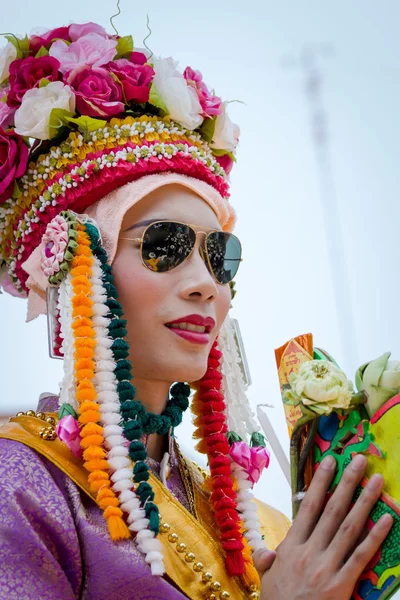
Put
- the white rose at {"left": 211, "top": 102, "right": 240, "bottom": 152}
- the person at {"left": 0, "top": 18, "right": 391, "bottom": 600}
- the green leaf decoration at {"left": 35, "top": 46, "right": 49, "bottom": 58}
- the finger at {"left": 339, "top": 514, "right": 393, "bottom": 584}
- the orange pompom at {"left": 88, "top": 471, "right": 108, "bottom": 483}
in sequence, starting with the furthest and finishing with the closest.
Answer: the white rose at {"left": 211, "top": 102, "right": 240, "bottom": 152}
the green leaf decoration at {"left": 35, "top": 46, "right": 49, "bottom": 58}
the orange pompom at {"left": 88, "top": 471, "right": 108, "bottom": 483}
the person at {"left": 0, "top": 18, "right": 391, "bottom": 600}
the finger at {"left": 339, "top": 514, "right": 393, "bottom": 584}

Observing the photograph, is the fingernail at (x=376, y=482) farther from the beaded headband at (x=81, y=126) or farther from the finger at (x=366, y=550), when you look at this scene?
the beaded headband at (x=81, y=126)

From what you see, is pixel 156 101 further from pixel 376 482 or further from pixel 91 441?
pixel 376 482

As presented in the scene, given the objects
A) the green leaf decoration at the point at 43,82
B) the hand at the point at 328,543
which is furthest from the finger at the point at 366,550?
the green leaf decoration at the point at 43,82

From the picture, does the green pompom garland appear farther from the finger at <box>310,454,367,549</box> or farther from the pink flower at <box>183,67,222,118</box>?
the pink flower at <box>183,67,222,118</box>

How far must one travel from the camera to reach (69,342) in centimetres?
166

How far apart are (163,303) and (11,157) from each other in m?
0.53

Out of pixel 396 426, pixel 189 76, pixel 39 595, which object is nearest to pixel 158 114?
pixel 189 76

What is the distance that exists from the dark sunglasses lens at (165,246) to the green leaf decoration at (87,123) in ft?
0.96

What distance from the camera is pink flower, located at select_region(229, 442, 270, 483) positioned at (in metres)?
1.87

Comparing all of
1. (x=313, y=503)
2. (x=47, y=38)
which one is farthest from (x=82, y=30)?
(x=313, y=503)

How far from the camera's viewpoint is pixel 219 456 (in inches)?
73.3

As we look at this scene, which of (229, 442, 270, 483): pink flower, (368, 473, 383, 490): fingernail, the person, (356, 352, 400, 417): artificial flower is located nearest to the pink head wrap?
the person

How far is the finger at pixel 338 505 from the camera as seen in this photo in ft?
4.42

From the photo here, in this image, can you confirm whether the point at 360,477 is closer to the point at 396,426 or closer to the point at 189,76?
the point at 396,426
